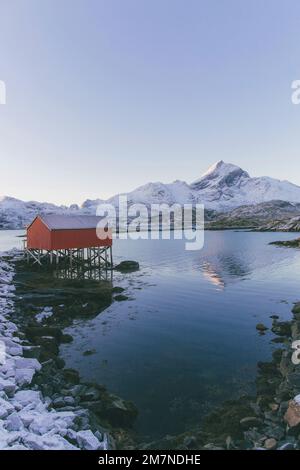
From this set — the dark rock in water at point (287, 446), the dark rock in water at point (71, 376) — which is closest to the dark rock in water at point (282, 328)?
the dark rock in water at point (287, 446)

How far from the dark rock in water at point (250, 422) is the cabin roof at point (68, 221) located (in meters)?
38.2

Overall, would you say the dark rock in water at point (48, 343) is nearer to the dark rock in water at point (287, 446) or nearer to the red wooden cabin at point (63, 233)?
the dark rock in water at point (287, 446)

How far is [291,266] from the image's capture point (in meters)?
51.5

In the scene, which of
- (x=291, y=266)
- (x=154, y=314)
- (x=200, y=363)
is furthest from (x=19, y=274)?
(x=291, y=266)

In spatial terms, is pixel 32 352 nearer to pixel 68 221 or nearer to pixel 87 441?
pixel 87 441

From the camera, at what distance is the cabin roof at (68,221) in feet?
153

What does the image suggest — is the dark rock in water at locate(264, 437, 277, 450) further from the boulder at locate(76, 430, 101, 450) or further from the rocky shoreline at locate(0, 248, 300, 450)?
the boulder at locate(76, 430, 101, 450)

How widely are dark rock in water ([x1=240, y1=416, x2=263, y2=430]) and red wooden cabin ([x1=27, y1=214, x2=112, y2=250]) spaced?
37748 mm

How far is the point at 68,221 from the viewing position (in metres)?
48.7

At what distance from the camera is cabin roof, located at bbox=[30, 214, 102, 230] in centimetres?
4669

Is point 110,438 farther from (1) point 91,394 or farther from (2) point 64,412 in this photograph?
(1) point 91,394

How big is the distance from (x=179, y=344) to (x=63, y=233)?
97.7ft

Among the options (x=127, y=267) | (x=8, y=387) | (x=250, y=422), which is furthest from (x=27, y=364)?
(x=127, y=267)
